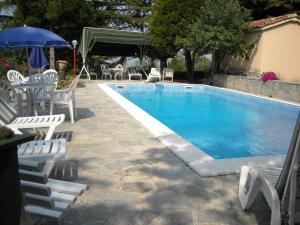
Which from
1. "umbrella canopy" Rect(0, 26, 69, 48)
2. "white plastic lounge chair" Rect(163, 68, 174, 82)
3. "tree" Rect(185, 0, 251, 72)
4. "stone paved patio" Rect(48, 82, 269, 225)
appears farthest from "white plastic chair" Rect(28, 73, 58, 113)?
"white plastic lounge chair" Rect(163, 68, 174, 82)

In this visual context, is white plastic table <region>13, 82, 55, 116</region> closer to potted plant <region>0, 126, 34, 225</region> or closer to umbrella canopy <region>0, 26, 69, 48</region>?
umbrella canopy <region>0, 26, 69, 48</region>

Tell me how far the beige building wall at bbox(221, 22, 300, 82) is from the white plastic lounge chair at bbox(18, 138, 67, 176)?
12.4 metres

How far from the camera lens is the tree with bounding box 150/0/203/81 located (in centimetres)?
1628

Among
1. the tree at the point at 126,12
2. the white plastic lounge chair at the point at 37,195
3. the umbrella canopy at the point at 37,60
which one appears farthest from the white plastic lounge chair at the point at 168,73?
the white plastic lounge chair at the point at 37,195

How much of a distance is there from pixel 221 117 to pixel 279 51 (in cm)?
658

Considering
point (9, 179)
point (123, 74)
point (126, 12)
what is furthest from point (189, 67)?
point (9, 179)

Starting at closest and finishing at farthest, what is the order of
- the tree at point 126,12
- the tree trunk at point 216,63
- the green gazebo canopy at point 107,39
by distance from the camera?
the tree trunk at point 216,63 → the green gazebo canopy at point 107,39 → the tree at point 126,12

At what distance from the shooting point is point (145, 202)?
10.5 ft

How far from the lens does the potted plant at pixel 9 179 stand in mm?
1843

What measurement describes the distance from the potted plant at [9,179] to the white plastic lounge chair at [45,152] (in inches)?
40.9

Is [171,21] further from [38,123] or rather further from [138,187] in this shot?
[138,187]

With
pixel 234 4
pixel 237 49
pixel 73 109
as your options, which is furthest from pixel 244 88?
pixel 73 109

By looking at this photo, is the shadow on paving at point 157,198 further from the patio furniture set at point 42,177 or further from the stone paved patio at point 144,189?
the patio furniture set at point 42,177

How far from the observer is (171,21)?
16.7 meters
